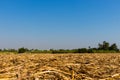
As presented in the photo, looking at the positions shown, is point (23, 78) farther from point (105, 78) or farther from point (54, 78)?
point (105, 78)

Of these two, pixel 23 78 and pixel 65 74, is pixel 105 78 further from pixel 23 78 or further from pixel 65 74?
pixel 23 78

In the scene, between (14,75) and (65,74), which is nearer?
(14,75)

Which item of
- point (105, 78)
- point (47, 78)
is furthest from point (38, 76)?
point (105, 78)

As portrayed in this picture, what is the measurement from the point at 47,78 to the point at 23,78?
0.28 meters

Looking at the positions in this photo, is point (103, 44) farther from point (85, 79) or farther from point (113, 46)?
point (85, 79)

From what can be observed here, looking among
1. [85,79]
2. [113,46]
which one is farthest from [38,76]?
[113,46]

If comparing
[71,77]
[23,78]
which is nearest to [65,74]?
[71,77]

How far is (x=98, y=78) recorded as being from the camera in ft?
10.0

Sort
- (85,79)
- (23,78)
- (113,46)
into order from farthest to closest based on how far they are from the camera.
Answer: (113,46), (85,79), (23,78)

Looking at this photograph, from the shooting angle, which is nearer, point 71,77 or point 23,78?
point 23,78

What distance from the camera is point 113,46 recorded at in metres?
35.7

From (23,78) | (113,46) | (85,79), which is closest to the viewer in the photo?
(23,78)

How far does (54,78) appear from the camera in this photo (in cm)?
289

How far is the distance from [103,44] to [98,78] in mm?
34934
